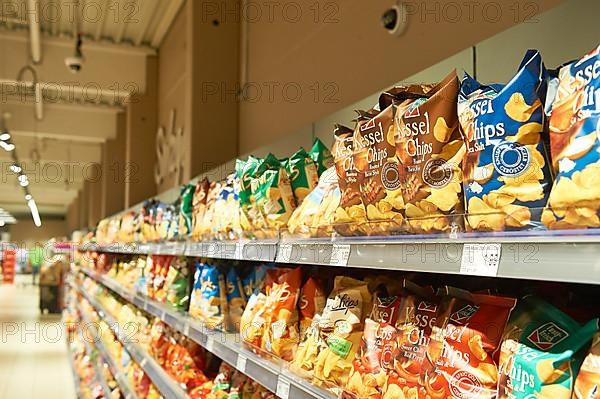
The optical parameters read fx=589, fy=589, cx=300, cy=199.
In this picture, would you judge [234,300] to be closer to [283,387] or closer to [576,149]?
[283,387]

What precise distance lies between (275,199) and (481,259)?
1.00 metres

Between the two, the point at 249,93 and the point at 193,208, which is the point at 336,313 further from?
the point at 249,93

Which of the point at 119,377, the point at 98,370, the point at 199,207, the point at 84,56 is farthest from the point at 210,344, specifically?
the point at 84,56

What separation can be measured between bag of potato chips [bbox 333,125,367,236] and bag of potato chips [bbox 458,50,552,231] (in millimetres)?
365

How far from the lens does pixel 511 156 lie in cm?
88

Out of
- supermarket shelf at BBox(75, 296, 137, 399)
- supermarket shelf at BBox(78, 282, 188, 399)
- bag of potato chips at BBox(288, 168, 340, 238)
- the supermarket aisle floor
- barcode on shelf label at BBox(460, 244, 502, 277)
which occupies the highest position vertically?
bag of potato chips at BBox(288, 168, 340, 238)

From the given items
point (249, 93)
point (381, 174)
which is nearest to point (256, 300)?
point (381, 174)

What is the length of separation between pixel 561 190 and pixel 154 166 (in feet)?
22.4

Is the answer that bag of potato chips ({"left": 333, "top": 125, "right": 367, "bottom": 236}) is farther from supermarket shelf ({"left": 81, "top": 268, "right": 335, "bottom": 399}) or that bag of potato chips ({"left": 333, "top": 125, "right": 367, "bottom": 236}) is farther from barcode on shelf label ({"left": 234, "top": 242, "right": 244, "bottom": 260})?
barcode on shelf label ({"left": 234, "top": 242, "right": 244, "bottom": 260})

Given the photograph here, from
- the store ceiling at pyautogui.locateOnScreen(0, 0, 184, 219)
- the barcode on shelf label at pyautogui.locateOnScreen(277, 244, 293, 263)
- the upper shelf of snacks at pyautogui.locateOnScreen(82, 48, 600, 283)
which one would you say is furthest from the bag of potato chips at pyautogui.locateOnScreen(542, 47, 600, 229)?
the store ceiling at pyautogui.locateOnScreen(0, 0, 184, 219)

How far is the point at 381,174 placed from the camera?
119 cm

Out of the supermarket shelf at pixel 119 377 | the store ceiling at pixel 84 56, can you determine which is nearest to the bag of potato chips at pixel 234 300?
the supermarket shelf at pixel 119 377

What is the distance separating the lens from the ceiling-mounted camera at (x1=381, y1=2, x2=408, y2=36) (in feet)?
7.94

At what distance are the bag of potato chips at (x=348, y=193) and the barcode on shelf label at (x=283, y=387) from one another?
390mm
